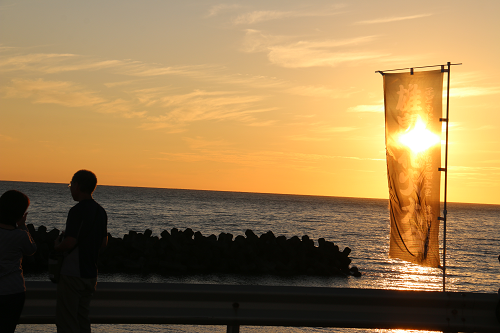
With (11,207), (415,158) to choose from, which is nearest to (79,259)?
(11,207)

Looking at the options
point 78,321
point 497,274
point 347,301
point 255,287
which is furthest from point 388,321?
point 497,274

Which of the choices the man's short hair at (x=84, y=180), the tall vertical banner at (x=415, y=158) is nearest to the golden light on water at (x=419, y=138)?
the tall vertical banner at (x=415, y=158)

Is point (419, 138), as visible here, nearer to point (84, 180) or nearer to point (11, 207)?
point (84, 180)

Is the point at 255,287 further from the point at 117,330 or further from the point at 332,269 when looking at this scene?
the point at 332,269

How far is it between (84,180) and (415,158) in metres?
5.74

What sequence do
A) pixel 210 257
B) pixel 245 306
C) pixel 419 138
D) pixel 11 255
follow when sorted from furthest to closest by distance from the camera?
pixel 210 257 < pixel 419 138 < pixel 245 306 < pixel 11 255

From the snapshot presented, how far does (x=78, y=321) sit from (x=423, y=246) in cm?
593

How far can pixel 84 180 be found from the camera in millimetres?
4352

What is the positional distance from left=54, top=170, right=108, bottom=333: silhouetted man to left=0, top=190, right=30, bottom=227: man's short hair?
0.46 meters

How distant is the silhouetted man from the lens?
4.17 metres

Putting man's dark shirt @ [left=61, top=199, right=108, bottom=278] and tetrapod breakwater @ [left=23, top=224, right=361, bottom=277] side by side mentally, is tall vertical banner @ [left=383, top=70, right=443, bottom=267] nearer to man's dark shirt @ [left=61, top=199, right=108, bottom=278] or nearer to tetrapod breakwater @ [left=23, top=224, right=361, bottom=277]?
man's dark shirt @ [left=61, top=199, right=108, bottom=278]

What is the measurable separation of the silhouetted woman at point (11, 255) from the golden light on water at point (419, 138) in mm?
6265

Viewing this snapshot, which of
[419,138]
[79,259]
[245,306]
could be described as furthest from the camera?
[419,138]

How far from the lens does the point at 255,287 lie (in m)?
4.45
